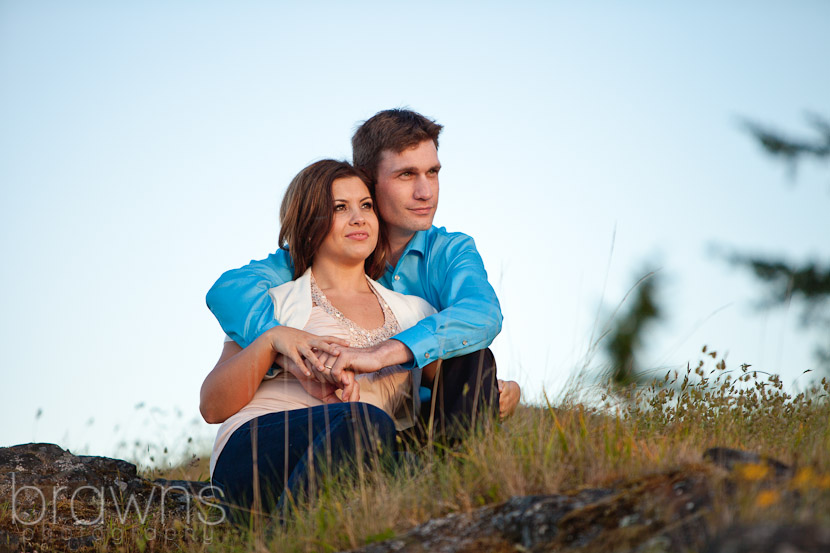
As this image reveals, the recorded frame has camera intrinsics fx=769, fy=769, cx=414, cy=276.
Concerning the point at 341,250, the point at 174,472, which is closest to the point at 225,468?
the point at 341,250

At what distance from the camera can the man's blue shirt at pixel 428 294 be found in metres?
4.03

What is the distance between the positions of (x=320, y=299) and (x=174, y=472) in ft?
7.62

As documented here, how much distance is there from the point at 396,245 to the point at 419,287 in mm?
345

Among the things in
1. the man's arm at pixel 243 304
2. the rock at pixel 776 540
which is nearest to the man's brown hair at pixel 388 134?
the man's arm at pixel 243 304

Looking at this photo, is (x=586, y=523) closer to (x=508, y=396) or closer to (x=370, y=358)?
(x=370, y=358)

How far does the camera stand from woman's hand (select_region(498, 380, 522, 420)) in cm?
430

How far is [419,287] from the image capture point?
499 centimetres

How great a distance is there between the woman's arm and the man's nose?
4.38 feet

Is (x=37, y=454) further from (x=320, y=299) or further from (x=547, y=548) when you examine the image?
(x=547, y=548)

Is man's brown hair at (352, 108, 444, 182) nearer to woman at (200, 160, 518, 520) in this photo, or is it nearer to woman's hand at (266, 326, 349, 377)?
woman at (200, 160, 518, 520)

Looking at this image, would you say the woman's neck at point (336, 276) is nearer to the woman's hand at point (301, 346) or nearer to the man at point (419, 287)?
the man at point (419, 287)

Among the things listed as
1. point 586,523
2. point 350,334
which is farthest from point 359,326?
point 586,523

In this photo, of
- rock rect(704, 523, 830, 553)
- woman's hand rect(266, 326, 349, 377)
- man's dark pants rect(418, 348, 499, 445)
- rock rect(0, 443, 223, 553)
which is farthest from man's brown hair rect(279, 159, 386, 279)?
rock rect(704, 523, 830, 553)

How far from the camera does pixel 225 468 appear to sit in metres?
3.84
